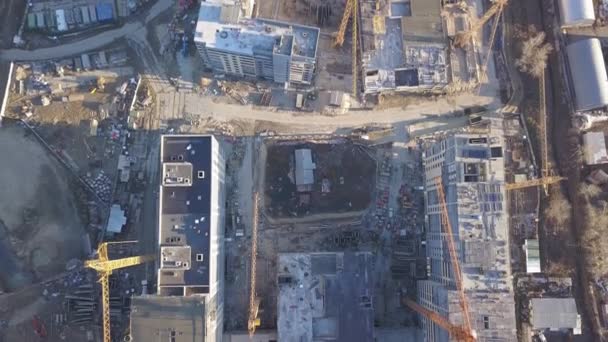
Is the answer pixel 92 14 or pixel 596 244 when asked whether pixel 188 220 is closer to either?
pixel 92 14

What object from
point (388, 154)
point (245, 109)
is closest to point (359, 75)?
point (388, 154)

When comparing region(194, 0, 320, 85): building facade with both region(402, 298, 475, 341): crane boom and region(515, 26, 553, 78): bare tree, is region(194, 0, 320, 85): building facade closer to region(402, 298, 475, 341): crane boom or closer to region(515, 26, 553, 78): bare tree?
region(515, 26, 553, 78): bare tree

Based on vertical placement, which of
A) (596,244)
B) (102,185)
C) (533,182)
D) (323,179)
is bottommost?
(596,244)

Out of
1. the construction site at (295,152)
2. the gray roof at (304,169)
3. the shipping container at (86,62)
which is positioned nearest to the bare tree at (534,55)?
the construction site at (295,152)

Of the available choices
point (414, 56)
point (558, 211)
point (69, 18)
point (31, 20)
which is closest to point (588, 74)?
point (558, 211)

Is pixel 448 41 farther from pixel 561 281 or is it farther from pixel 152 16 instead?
pixel 152 16

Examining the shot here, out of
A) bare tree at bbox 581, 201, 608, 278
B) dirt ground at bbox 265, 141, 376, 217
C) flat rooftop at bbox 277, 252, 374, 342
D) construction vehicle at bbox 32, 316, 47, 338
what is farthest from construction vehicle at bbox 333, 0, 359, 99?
construction vehicle at bbox 32, 316, 47, 338
